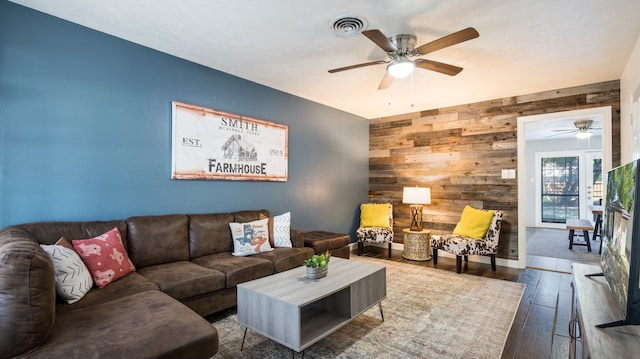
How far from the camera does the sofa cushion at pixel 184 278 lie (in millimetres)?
2348

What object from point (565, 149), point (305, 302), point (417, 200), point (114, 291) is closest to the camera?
point (305, 302)

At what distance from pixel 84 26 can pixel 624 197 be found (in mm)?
3921

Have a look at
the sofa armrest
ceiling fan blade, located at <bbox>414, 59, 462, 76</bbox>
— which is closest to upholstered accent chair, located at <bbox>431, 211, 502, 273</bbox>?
the sofa armrest

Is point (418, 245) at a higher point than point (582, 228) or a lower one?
lower

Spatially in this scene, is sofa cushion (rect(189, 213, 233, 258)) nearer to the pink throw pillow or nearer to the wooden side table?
the pink throw pillow

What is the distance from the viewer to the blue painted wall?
7.72 feet

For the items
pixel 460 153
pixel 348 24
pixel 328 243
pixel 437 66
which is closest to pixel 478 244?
pixel 460 153

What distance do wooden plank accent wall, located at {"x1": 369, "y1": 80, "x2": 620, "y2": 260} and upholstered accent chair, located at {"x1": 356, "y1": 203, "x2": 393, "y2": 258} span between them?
47 cm

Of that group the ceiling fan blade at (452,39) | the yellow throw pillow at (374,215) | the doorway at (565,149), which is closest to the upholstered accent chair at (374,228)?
the yellow throw pillow at (374,215)

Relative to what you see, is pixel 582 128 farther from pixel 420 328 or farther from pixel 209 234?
pixel 209 234

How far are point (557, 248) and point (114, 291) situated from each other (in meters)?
7.02

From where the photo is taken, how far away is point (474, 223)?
433 cm

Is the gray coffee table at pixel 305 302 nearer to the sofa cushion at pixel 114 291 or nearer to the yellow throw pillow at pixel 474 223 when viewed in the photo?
the sofa cushion at pixel 114 291

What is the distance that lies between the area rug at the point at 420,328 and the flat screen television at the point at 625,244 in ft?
3.52
